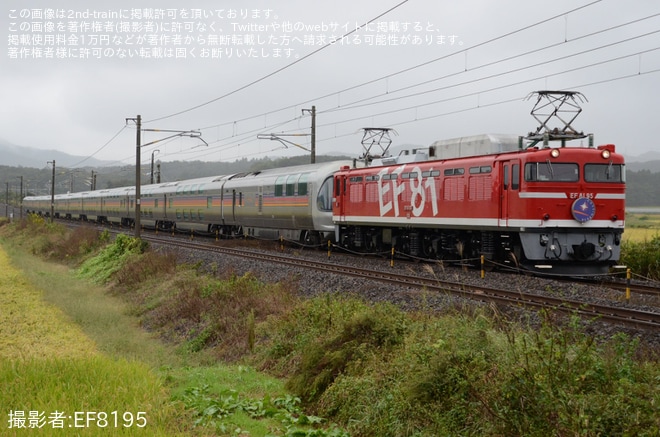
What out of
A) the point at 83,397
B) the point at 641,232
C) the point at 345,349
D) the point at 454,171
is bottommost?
the point at 83,397

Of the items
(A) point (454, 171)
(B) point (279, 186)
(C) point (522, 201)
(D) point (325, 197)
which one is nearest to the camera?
(C) point (522, 201)

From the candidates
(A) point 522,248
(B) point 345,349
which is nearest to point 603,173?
(A) point 522,248

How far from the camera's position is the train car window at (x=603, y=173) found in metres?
18.7

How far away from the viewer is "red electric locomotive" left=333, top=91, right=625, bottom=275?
18.3 metres

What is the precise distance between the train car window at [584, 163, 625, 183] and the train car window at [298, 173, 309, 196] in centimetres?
1334

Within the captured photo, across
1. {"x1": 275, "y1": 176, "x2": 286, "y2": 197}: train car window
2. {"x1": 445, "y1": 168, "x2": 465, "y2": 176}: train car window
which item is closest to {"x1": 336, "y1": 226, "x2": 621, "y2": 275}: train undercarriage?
{"x1": 445, "y1": 168, "x2": 465, "y2": 176}: train car window

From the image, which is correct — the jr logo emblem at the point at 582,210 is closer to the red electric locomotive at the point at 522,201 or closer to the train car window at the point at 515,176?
the red electric locomotive at the point at 522,201

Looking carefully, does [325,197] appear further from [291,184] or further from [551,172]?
[551,172]

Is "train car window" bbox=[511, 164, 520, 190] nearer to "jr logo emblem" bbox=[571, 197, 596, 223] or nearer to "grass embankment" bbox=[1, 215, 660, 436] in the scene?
"jr logo emblem" bbox=[571, 197, 596, 223]

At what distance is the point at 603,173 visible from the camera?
18859 millimetres

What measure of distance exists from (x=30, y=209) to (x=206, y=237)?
7016cm

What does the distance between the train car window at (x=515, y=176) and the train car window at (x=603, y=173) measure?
1861mm

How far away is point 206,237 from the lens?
4334cm

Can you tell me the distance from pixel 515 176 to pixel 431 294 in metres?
5.40
